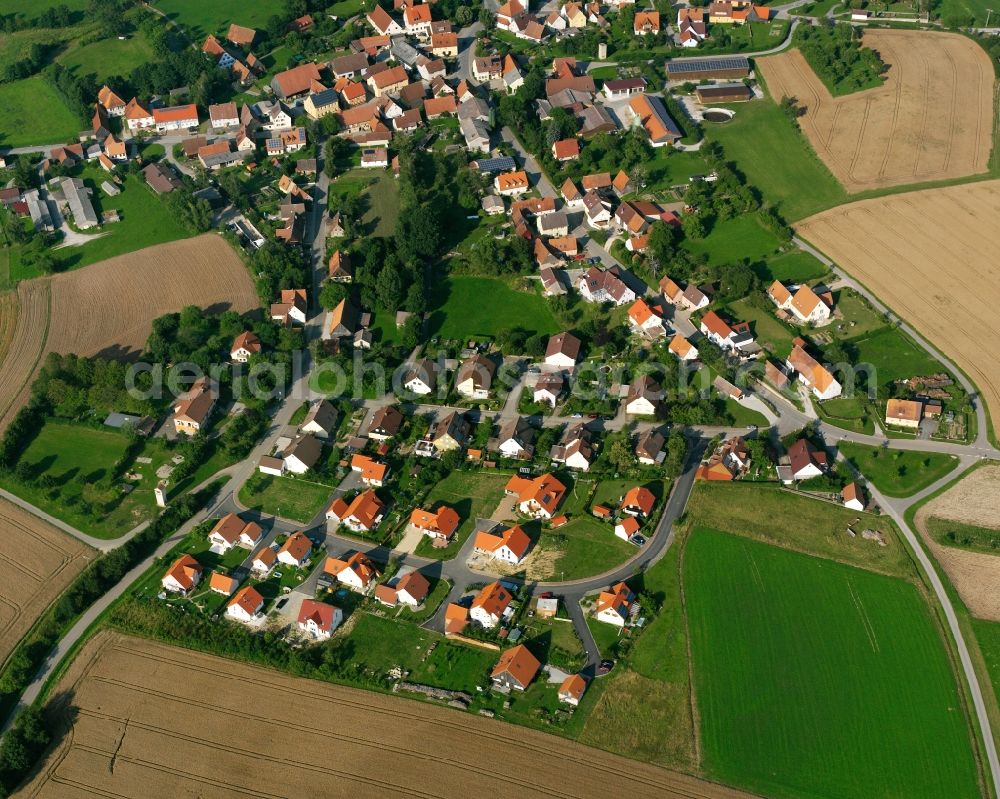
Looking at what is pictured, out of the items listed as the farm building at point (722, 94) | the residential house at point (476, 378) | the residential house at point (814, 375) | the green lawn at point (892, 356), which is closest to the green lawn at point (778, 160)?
the farm building at point (722, 94)

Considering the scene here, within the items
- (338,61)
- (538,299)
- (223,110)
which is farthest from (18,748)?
(338,61)

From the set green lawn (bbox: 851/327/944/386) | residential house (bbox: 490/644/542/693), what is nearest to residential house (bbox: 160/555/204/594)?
residential house (bbox: 490/644/542/693)

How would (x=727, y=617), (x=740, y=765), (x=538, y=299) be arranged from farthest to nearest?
(x=538, y=299), (x=727, y=617), (x=740, y=765)

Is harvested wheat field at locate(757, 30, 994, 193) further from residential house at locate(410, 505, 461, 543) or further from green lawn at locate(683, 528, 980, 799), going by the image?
residential house at locate(410, 505, 461, 543)

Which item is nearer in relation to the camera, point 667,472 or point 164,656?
point 164,656

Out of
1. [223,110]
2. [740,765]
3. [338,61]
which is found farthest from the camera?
[338,61]

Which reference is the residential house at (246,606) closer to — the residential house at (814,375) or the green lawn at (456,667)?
the green lawn at (456,667)

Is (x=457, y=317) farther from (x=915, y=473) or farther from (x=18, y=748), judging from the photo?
(x=18, y=748)
